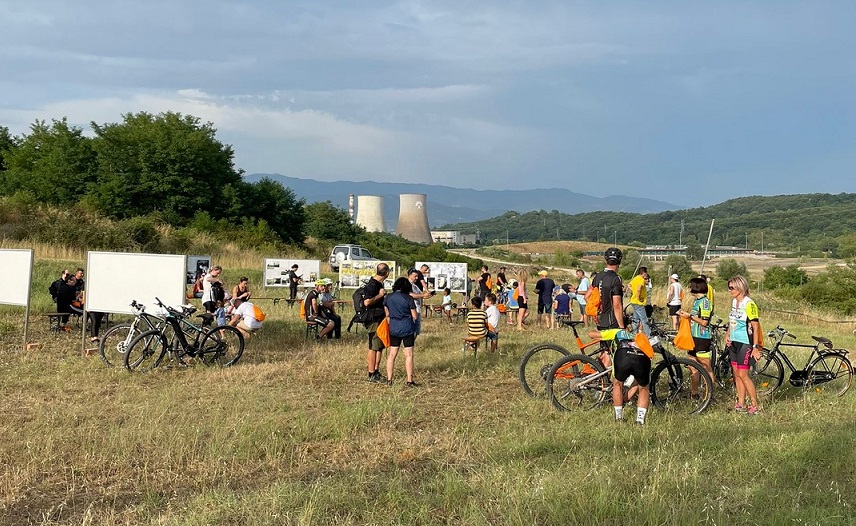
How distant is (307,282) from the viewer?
79.7 feet

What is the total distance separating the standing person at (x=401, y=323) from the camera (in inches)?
360

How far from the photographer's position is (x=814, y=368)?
911cm

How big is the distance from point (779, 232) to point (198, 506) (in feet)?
481

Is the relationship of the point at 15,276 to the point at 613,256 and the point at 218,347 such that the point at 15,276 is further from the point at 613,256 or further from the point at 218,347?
the point at 613,256

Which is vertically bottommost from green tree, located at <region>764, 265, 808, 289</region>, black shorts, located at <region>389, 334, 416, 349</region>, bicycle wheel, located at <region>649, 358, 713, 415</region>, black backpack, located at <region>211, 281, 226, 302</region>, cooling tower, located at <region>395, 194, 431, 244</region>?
bicycle wheel, located at <region>649, 358, 713, 415</region>

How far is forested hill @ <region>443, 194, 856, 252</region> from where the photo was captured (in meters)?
125

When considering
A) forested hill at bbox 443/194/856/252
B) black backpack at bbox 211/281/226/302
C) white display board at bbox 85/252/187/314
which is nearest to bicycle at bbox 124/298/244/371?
white display board at bbox 85/252/187/314

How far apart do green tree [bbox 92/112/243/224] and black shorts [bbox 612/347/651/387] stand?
113ft

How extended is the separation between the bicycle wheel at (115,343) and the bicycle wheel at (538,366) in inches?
214

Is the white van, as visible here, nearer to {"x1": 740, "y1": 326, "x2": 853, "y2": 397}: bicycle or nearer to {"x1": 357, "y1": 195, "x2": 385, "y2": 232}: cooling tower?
{"x1": 740, "y1": 326, "x2": 853, "y2": 397}: bicycle

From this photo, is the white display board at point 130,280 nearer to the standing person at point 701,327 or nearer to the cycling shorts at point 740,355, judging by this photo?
the standing person at point 701,327

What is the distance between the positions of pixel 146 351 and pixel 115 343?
1799 millimetres

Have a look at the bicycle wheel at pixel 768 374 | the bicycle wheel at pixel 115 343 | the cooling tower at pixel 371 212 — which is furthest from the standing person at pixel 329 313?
the cooling tower at pixel 371 212

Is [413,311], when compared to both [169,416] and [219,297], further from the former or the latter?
[219,297]
